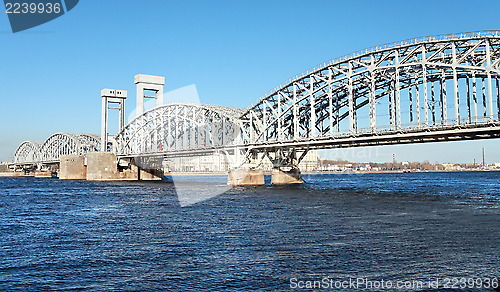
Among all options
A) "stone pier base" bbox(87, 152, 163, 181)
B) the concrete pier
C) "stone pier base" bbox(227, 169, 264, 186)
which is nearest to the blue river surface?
"stone pier base" bbox(227, 169, 264, 186)

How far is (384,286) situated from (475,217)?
2175 centimetres

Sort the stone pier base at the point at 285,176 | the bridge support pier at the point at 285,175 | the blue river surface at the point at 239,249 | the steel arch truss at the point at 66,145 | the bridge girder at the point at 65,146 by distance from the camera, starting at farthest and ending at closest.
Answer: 1. the bridge girder at the point at 65,146
2. the steel arch truss at the point at 66,145
3. the stone pier base at the point at 285,176
4. the bridge support pier at the point at 285,175
5. the blue river surface at the point at 239,249

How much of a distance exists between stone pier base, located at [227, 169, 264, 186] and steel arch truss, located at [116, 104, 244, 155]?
5.45 m

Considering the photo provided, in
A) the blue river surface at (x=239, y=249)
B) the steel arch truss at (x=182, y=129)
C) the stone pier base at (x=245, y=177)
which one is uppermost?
the steel arch truss at (x=182, y=129)

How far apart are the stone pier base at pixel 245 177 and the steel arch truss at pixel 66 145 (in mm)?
87333

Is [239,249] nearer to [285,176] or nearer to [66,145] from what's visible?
[285,176]

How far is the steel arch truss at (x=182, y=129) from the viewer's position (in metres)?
92.4

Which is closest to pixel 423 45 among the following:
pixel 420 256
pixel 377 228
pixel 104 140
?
pixel 377 228

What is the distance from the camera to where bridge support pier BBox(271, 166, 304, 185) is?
87.8m

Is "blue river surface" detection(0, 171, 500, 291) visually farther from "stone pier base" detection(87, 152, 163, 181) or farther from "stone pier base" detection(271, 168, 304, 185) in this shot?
"stone pier base" detection(87, 152, 163, 181)

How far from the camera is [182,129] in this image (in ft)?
373

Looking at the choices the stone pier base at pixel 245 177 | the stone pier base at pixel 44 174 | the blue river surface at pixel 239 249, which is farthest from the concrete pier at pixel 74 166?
the blue river surface at pixel 239 249

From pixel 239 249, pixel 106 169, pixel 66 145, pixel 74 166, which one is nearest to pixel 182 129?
pixel 106 169

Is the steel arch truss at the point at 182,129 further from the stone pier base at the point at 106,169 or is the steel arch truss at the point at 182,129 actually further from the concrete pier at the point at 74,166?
the concrete pier at the point at 74,166
